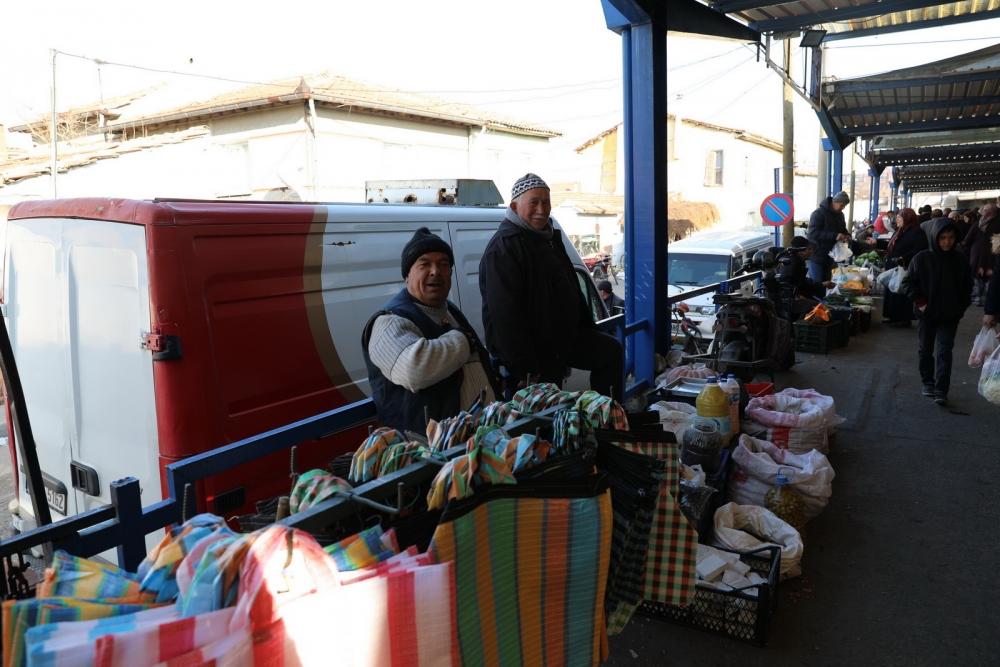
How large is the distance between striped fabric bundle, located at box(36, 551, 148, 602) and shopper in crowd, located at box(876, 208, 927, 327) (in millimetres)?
12140

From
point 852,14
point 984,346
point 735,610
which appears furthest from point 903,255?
point 735,610

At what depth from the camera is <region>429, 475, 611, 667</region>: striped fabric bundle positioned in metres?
1.53

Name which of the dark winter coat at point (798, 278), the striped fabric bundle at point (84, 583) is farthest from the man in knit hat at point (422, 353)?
the dark winter coat at point (798, 278)

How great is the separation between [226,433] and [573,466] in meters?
1.96

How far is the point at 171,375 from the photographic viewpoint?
2.94 meters

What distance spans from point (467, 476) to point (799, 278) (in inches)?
343

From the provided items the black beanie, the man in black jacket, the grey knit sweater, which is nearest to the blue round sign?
the man in black jacket

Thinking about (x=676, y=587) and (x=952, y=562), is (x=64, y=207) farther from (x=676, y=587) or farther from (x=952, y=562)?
(x=952, y=562)

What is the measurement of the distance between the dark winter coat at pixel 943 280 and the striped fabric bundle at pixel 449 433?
614 centimetres

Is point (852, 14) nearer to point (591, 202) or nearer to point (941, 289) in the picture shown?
point (941, 289)

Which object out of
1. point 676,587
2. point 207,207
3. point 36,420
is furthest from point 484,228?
point 676,587

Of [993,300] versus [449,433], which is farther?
[993,300]

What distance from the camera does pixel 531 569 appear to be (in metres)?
1.74

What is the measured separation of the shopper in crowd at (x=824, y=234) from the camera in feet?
38.8
